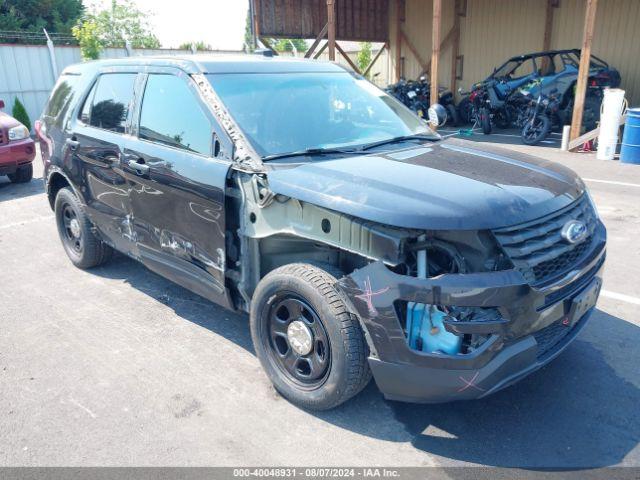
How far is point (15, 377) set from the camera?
3.47m

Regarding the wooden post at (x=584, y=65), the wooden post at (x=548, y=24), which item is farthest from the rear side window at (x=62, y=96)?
the wooden post at (x=548, y=24)

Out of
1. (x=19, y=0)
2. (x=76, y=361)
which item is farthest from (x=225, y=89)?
(x=19, y=0)

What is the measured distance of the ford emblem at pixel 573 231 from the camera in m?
2.71

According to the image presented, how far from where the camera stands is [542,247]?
2592 mm

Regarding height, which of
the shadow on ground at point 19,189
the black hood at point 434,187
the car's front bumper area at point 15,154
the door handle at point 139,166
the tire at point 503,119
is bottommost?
the shadow on ground at point 19,189

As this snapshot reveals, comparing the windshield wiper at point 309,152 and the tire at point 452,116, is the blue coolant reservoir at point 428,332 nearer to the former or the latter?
the windshield wiper at point 309,152

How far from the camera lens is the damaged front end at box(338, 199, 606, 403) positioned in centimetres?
241

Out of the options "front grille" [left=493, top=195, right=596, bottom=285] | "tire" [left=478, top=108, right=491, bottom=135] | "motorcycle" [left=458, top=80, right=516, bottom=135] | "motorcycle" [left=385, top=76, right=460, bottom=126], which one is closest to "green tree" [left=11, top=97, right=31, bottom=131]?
"motorcycle" [left=385, top=76, right=460, bottom=126]

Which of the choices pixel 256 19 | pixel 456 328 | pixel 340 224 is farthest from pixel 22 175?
pixel 456 328

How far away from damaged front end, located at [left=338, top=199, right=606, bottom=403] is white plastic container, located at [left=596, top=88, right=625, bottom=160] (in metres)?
8.61

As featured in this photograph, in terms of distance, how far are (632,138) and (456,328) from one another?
8679 mm

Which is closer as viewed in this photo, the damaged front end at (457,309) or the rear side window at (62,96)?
the damaged front end at (457,309)

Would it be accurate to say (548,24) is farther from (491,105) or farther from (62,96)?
(62,96)

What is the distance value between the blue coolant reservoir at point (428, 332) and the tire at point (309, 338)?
286 millimetres
